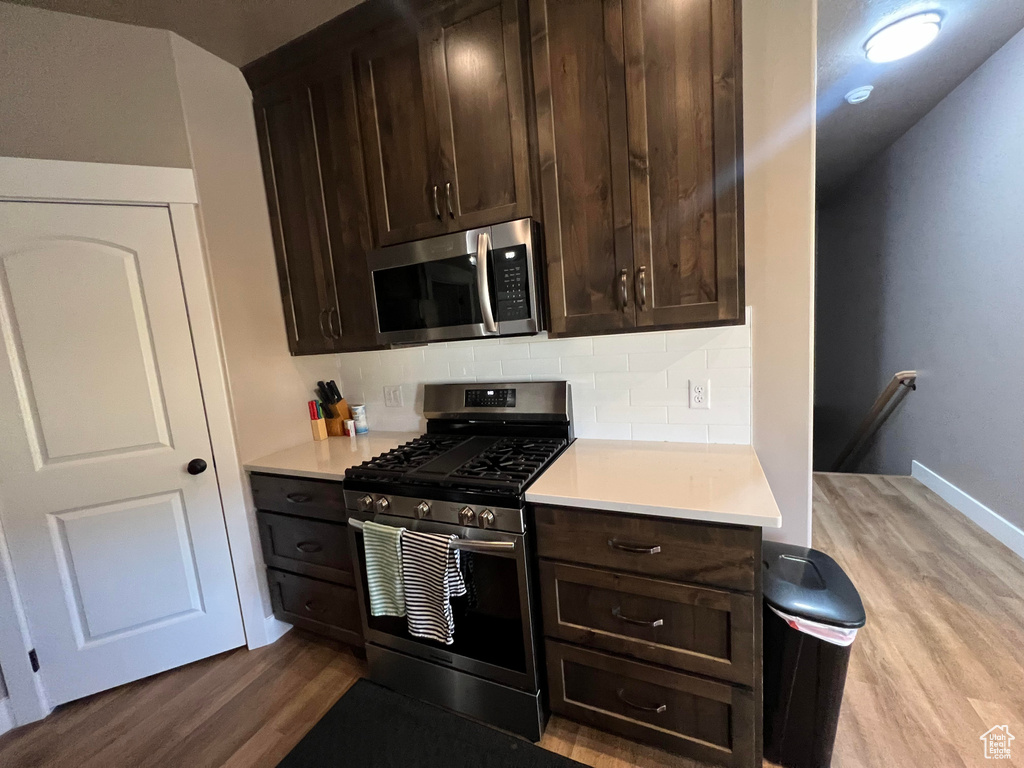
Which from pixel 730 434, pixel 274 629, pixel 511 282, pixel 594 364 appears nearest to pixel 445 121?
pixel 511 282

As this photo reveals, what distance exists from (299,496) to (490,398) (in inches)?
37.1

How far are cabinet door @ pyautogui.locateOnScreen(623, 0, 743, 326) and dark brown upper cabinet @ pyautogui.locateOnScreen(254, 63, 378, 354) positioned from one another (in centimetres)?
114

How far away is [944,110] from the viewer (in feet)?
9.28

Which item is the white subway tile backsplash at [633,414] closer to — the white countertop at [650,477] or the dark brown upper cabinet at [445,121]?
the white countertop at [650,477]

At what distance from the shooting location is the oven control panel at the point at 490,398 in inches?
76.3

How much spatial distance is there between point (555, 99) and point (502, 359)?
1.03 metres

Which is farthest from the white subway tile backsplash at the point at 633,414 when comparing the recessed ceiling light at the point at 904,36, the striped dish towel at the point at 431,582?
the recessed ceiling light at the point at 904,36

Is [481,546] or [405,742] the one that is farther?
[405,742]

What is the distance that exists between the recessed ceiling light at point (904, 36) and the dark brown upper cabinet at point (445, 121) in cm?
181

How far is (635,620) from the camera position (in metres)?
1.28

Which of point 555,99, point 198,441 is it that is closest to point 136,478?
point 198,441

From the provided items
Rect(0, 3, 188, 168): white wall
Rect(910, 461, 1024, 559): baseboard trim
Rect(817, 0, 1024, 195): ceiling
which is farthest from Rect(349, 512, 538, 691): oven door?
Rect(910, 461, 1024, 559): baseboard trim

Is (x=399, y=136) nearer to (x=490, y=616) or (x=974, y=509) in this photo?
(x=490, y=616)

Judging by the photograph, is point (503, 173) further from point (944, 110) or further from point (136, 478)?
point (944, 110)
